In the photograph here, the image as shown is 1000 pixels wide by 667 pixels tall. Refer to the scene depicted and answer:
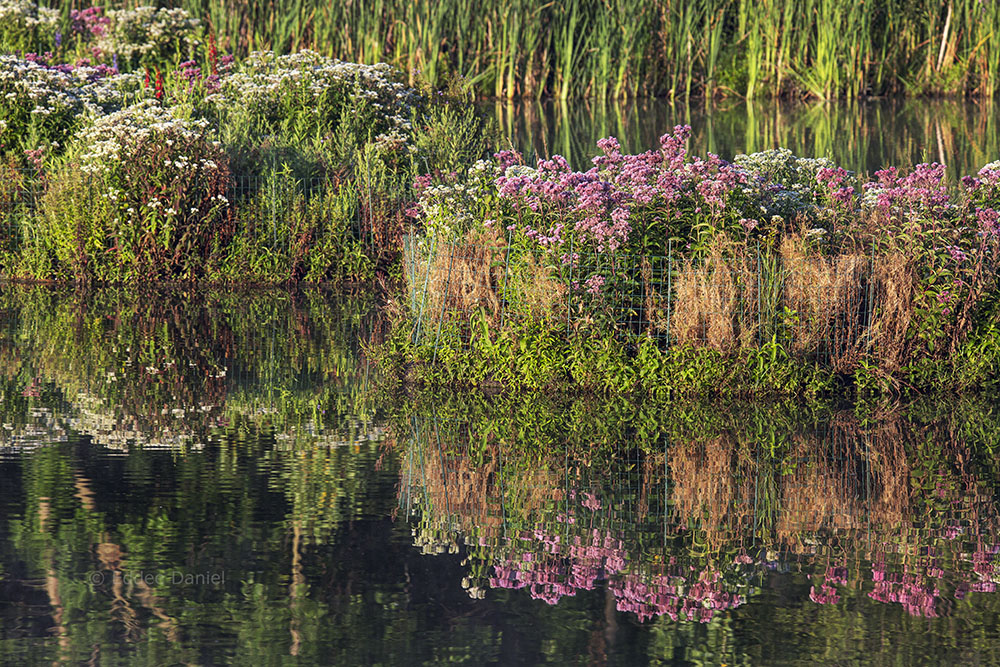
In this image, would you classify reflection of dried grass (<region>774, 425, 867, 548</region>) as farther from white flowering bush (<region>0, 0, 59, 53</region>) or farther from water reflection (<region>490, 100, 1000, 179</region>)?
white flowering bush (<region>0, 0, 59, 53</region>)

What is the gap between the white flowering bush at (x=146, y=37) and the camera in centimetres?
2516

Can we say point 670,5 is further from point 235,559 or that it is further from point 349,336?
point 235,559

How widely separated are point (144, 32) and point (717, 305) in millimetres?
15748

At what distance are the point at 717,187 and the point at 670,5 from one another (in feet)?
73.1

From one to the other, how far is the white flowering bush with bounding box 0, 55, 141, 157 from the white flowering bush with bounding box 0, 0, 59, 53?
5.26m

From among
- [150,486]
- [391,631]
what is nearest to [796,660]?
[391,631]

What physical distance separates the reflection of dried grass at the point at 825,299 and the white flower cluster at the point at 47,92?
30.0 ft

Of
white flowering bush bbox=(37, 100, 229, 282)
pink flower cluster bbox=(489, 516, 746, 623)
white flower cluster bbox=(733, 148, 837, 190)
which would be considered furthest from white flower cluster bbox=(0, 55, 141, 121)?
pink flower cluster bbox=(489, 516, 746, 623)

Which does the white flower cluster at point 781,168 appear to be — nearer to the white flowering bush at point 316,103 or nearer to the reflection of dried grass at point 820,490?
the reflection of dried grass at point 820,490

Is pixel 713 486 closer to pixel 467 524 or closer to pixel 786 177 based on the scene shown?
pixel 467 524

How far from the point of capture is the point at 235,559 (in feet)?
27.8

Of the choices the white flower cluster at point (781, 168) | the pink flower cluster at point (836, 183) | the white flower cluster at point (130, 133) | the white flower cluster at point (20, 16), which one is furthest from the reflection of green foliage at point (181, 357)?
the white flower cluster at point (20, 16)

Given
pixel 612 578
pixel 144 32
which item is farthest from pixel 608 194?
pixel 144 32

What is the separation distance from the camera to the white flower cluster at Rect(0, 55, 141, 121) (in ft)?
62.8
